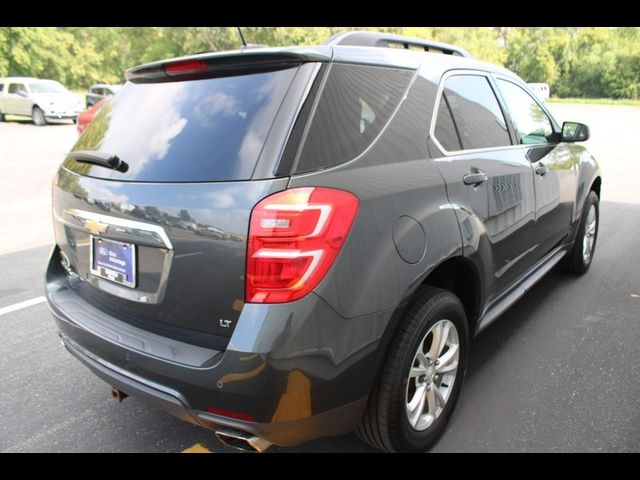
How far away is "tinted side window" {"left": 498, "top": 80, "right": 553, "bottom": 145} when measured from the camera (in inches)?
129

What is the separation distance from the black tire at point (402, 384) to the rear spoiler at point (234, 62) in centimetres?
108

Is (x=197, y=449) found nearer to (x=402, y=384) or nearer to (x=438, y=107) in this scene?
(x=402, y=384)

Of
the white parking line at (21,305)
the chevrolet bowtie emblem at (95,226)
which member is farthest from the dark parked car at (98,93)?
the chevrolet bowtie emblem at (95,226)

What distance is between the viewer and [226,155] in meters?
1.87

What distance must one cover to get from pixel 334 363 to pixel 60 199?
4.91 feet

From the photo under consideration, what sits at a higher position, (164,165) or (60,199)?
(164,165)

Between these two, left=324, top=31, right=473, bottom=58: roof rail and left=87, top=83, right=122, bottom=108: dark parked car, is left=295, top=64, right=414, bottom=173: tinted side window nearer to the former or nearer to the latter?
left=324, top=31, right=473, bottom=58: roof rail

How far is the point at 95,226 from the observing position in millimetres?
2074

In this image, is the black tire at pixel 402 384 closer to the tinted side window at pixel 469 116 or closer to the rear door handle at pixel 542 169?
the tinted side window at pixel 469 116

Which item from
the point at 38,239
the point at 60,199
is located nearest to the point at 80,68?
the point at 38,239

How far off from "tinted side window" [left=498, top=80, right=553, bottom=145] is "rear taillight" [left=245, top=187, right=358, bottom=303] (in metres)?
2.07

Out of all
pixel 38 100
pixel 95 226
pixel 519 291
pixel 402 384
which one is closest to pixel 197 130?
pixel 95 226

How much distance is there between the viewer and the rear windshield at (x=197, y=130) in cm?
186

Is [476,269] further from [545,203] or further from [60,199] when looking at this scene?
[60,199]
